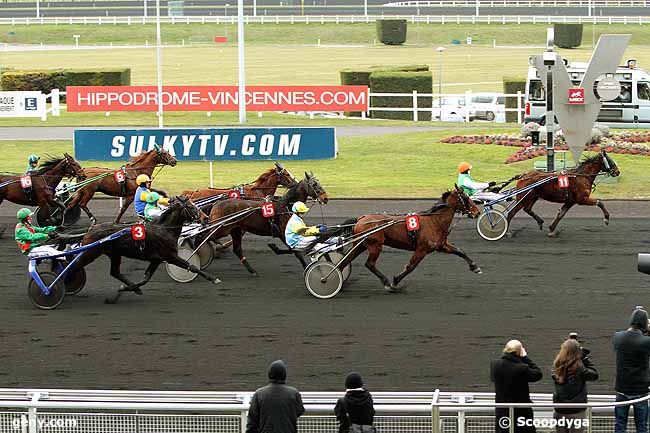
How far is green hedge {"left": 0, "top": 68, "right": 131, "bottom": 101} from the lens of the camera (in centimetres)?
4022

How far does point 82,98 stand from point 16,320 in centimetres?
1874

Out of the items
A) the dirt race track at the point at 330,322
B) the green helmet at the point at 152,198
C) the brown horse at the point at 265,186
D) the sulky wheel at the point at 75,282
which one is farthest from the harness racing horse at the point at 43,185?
the sulky wheel at the point at 75,282

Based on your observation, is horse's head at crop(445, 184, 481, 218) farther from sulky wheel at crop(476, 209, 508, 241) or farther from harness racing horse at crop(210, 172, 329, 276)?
sulky wheel at crop(476, 209, 508, 241)

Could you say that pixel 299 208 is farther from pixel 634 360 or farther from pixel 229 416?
pixel 229 416

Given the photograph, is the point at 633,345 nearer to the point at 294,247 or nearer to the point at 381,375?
the point at 381,375

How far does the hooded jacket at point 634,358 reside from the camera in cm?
927

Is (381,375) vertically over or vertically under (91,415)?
under

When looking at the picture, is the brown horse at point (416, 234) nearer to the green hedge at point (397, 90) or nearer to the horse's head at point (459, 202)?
the horse's head at point (459, 202)

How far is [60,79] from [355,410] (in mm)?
34879

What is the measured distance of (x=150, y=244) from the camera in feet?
48.7

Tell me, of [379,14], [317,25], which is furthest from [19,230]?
[379,14]

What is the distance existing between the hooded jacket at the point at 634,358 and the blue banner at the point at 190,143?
1525cm

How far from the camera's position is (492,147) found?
2880 cm

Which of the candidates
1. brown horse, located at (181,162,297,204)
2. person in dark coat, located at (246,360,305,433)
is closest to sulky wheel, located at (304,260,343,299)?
brown horse, located at (181,162,297,204)
